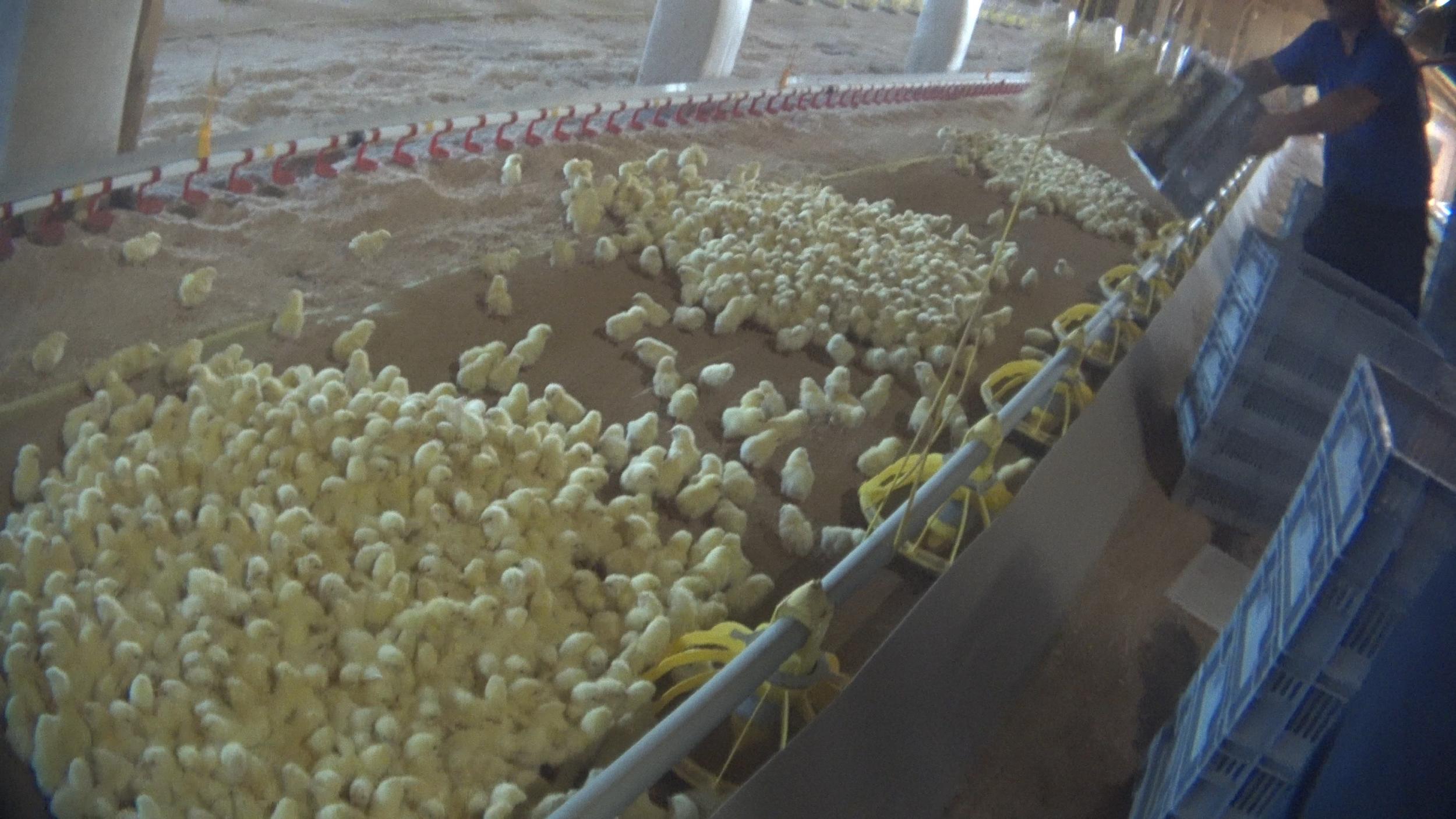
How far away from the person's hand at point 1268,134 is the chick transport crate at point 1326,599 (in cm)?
152

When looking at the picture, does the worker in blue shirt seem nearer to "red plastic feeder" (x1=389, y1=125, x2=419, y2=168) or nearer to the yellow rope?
the yellow rope

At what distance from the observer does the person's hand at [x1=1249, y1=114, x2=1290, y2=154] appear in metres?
2.94

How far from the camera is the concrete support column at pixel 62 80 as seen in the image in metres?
2.71

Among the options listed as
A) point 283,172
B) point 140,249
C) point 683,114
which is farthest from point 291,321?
point 683,114

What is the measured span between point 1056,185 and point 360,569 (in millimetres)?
4271

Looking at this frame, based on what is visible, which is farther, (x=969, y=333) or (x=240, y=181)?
(x=969, y=333)

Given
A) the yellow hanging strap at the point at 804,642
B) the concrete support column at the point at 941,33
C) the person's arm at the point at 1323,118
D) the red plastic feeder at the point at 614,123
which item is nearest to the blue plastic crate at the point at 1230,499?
the person's arm at the point at 1323,118

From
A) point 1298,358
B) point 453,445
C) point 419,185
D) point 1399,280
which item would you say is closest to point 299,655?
point 453,445

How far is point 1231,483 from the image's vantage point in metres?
2.68

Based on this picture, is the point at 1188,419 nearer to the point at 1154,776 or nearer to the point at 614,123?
the point at 1154,776

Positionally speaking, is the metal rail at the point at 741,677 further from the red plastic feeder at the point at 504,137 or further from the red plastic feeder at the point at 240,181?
the red plastic feeder at the point at 504,137

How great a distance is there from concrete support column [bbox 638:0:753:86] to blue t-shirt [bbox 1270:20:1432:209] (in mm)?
3427

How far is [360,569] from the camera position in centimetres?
172

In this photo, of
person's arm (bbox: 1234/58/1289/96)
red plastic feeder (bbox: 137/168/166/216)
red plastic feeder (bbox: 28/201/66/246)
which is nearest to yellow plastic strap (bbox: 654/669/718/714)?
red plastic feeder (bbox: 28/201/66/246)
